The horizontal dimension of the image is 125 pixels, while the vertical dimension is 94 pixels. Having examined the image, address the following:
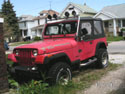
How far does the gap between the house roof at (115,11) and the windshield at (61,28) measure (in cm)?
2792

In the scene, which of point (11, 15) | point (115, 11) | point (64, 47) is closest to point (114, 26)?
point (115, 11)

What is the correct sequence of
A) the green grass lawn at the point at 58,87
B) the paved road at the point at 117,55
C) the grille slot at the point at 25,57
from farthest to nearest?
the paved road at the point at 117,55, the grille slot at the point at 25,57, the green grass lawn at the point at 58,87

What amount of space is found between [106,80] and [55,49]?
2062 mm

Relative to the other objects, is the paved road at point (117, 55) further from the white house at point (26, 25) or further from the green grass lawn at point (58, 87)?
the white house at point (26, 25)

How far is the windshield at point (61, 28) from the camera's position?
6172 mm

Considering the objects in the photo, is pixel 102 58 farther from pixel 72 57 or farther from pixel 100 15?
pixel 100 15

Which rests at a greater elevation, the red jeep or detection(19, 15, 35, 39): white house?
detection(19, 15, 35, 39): white house

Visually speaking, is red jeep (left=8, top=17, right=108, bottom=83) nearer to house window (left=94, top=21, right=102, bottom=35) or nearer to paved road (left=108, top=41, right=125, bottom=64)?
house window (left=94, top=21, right=102, bottom=35)

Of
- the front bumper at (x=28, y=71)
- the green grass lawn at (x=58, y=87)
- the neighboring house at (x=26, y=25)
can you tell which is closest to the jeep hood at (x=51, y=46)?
the front bumper at (x=28, y=71)

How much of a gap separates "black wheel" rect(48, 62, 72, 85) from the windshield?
1.51 m

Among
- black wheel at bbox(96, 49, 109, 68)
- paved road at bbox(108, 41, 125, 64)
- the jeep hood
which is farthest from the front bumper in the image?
paved road at bbox(108, 41, 125, 64)

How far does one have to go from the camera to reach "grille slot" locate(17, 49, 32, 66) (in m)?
5.09

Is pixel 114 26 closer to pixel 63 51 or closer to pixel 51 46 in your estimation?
pixel 63 51

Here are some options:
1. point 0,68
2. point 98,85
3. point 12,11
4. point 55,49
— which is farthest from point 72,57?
point 12,11
